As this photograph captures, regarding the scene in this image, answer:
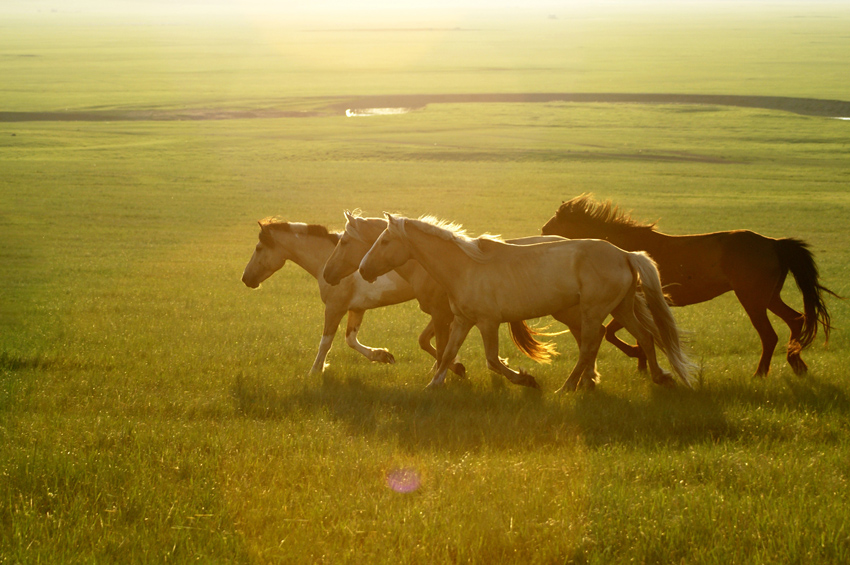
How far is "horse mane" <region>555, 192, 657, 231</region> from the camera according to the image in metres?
9.39

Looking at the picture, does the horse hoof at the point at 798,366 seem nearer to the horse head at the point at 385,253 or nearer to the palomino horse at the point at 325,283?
the palomino horse at the point at 325,283

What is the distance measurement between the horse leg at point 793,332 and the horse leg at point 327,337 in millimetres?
4926

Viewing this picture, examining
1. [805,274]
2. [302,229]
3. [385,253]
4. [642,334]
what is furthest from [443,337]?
[805,274]

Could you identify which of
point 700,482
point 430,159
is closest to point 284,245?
point 700,482

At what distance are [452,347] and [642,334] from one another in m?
1.95

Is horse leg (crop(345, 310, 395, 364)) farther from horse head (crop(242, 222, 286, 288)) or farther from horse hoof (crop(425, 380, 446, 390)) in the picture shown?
horse hoof (crop(425, 380, 446, 390))

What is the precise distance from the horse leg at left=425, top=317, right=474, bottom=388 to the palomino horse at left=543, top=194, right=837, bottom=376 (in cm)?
223

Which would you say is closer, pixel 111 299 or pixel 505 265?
pixel 505 265

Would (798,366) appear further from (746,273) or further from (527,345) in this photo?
(527,345)

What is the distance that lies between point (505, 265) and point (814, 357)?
4.41 meters

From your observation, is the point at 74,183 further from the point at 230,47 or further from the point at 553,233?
the point at 230,47

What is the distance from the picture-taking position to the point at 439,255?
787cm

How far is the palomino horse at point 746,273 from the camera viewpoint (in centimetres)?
846

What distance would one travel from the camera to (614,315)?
797cm
